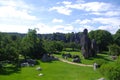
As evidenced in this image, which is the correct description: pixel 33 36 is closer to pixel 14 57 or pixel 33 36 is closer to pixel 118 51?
pixel 14 57

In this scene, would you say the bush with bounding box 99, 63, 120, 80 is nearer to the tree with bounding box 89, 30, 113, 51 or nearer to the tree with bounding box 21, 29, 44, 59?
the tree with bounding box 21, 29, 44, 59

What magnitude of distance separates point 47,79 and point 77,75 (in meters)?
8.66

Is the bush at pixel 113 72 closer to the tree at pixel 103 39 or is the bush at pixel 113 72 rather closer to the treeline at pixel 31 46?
the treeline at pixel 31 46

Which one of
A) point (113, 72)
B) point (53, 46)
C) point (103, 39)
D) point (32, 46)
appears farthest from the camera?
point (103, 39)

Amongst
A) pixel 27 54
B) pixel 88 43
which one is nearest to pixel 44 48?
pixel 27 54

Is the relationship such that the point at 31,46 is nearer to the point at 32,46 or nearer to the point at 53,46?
the point at 32,46

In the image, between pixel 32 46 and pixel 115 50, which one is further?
pixel 115 50

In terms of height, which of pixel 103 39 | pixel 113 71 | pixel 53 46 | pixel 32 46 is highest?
pixel 103 39

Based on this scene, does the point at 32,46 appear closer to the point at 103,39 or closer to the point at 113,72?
the point at 113,72

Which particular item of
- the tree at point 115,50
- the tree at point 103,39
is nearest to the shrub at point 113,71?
the tree at point 115,50

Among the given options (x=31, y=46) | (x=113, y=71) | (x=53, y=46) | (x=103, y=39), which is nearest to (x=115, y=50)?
(x=53, y=46)

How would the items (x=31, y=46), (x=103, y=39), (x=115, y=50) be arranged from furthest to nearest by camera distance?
(x=103, y=39), (x=115, y=50), (x=31, y=46)

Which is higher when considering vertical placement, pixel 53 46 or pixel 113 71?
pixel 53 46

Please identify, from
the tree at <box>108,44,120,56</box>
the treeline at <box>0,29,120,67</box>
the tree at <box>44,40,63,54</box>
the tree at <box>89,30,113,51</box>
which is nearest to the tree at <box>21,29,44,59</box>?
the treeline at <box>0,29,120,67</box>
